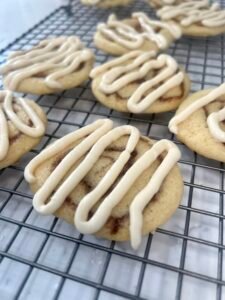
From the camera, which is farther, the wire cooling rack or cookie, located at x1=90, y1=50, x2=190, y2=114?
cookie, located at x1=90, y1=50, x2=190, y2=114

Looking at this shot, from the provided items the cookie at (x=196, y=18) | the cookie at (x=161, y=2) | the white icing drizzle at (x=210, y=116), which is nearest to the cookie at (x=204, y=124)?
the white icing drizzle at (x=210, y=116)

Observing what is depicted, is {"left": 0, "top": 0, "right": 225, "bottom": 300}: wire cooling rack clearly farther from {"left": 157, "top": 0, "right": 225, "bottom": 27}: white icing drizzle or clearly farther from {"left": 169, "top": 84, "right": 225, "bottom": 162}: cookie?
{"left": 157, "top": 0, "right": 225, "bottom": 27}: white icing drizzle

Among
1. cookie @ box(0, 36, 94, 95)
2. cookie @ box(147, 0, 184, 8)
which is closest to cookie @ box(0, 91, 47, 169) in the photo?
cookie @ box(0, 36, 94, 95)

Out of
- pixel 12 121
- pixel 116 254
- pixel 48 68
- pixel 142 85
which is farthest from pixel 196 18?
pixel 116 254

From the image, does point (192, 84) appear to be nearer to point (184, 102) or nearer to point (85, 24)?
point (184, 102)

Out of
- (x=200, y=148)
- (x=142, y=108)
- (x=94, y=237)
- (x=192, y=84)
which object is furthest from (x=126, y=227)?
(x=192, y=84)

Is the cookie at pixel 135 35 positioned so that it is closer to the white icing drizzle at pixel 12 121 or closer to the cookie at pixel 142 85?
the cookie at pixel 142 85
